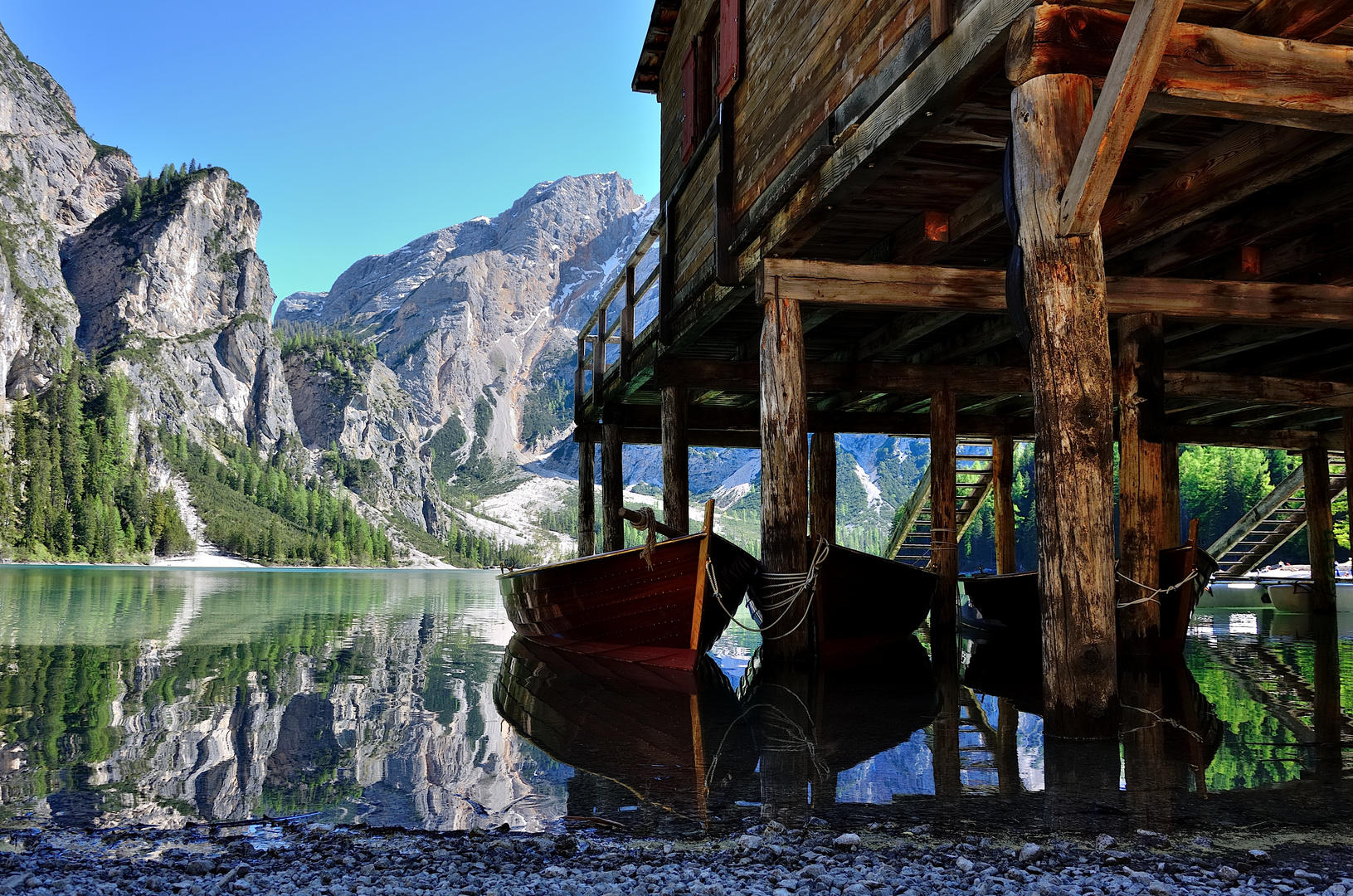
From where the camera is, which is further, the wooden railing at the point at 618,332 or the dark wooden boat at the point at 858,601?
the wooden railing at the point at 618,332

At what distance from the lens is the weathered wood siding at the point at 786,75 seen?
7.34 metres

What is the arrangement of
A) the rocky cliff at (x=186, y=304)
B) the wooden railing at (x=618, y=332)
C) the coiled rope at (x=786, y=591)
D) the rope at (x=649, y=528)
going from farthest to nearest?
the rocky cliff at (x=186, y=304)
the wooden railing at (x=618, y=332)
the coiled rope at (x=786, y=591)
the rope at (x=649, y=528)

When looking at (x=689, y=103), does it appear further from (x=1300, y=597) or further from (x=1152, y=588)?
(x=1300, y=597)

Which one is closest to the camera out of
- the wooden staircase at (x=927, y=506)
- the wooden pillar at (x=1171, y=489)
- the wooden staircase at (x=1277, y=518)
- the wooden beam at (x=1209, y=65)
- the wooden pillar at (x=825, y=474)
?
the wooden beam at (x=1209, y=65)

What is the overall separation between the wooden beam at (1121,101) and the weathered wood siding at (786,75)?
6.38 feet

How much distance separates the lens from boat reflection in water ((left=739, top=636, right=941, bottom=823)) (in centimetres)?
523

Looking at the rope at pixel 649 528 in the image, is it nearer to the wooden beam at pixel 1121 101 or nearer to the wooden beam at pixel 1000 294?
the wooden beam at pixel 1000 294

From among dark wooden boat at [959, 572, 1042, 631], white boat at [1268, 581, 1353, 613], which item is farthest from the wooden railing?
white boat at [1268, 581, 1353, 613]

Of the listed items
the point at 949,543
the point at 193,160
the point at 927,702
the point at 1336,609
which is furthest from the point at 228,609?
the point at 193,160

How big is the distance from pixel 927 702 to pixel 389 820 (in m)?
5.20

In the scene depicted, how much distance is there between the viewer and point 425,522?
183500mm

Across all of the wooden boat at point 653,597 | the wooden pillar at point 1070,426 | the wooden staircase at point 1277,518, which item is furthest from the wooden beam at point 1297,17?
the wooden staircase at point 1277,518

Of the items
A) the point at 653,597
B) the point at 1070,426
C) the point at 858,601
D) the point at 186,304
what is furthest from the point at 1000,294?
the point at 186,304

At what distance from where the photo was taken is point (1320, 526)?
1847cm
